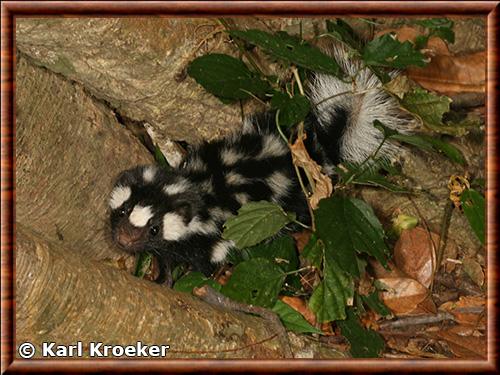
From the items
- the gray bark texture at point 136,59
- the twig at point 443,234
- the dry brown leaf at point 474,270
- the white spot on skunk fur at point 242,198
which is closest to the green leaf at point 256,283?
the white spot on skunk fur at point 242,198

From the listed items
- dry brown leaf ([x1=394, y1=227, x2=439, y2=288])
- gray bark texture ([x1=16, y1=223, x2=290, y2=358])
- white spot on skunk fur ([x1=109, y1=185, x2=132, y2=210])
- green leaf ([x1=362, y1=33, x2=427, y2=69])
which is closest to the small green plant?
green leaf ([x1=362, y1=33, x2=427, y2=69])

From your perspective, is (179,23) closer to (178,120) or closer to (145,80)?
(145,80)

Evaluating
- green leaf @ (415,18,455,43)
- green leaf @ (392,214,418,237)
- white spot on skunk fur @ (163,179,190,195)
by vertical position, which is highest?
green leaf @ (415,18,455,43)

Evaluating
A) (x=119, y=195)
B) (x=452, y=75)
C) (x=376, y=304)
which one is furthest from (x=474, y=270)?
(x=119, y=195)

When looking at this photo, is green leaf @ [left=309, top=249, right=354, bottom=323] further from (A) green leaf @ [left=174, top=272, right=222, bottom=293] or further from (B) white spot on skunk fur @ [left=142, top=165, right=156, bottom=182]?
(B) white spot on skunk fur @ [left=142, top=165, right=156, bottom=182]
